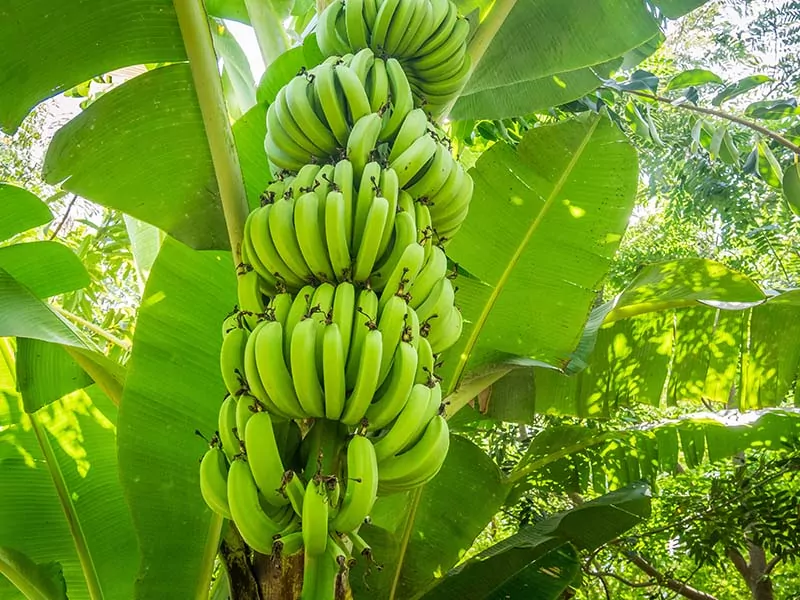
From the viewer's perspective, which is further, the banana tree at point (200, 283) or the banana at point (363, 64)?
the banana tree at point (200, 283)

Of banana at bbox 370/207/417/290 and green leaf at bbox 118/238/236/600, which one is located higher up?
banana at bbox 370/207/417/290

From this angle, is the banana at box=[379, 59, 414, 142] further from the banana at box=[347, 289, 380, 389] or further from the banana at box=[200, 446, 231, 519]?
the banana at box=[200, 446, 231, 519]

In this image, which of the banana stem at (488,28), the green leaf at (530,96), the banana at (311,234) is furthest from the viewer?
the green leaf at (530,96)

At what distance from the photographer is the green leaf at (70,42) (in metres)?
1.42

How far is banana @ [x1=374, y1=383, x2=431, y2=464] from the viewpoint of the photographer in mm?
1051

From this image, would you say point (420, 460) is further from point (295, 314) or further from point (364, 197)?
point (364, 197)

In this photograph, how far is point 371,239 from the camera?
3.72 feet

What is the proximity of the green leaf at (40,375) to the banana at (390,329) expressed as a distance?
1052 millimetres

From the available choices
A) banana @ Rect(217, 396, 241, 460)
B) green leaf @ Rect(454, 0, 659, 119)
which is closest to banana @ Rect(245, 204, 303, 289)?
banana @ Rect(217, 396, 241, 460)

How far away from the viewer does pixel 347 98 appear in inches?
50.8

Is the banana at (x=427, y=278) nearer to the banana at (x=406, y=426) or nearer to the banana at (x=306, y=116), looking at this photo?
the banana at (x=406, y=426)

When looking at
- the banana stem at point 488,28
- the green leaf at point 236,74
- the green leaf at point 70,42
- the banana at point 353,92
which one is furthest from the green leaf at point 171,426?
the green leaf at point 236,74

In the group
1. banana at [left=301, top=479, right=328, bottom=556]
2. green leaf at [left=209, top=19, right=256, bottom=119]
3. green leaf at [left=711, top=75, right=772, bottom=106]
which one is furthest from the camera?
green leaf at [left=711, top=75, right=772, bottom=106]

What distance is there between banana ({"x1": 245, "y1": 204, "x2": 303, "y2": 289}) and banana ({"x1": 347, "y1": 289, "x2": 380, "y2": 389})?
18 centimetres
